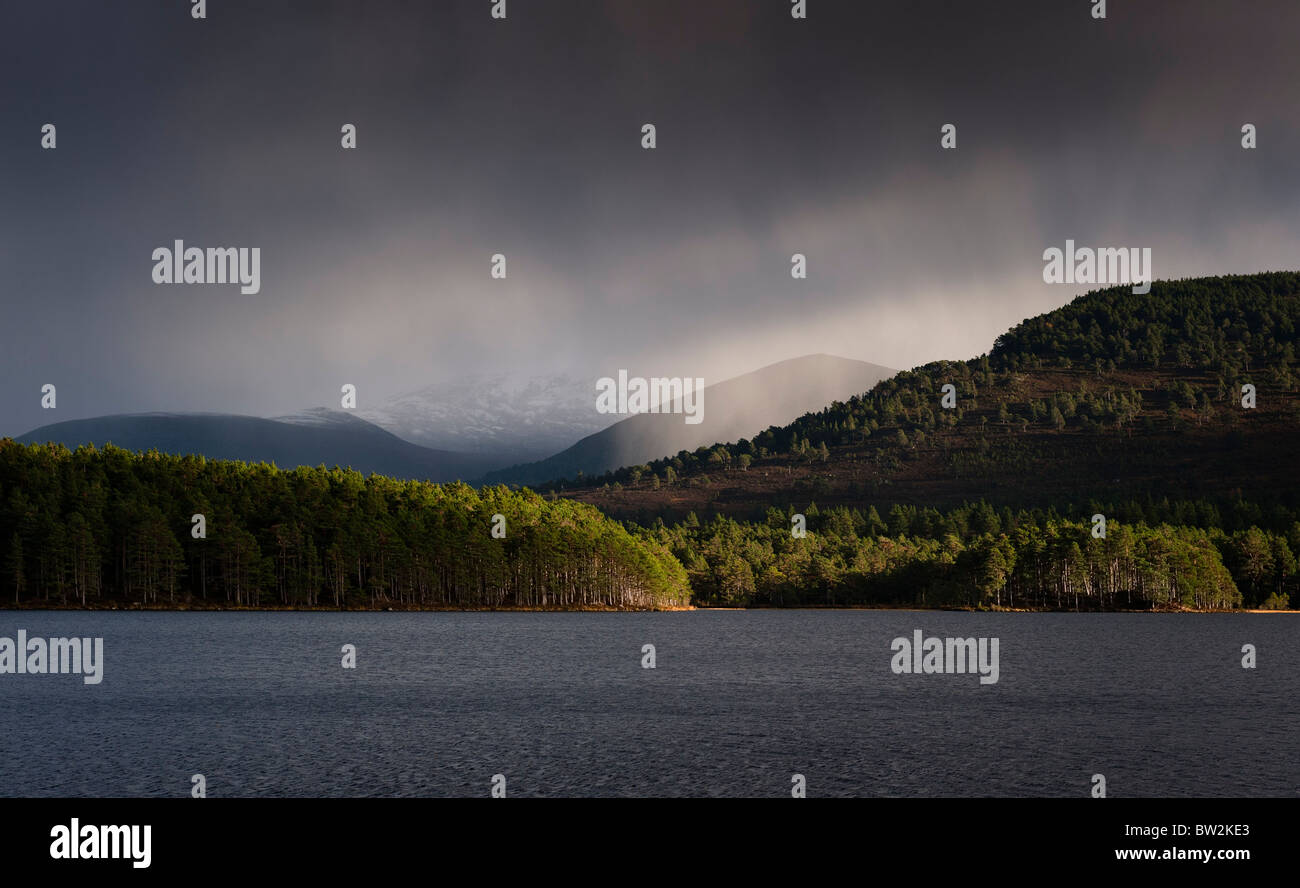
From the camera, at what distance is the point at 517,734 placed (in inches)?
2446

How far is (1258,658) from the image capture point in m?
124

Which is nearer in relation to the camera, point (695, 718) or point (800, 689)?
point (695, 718)

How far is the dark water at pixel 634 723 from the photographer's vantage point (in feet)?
161

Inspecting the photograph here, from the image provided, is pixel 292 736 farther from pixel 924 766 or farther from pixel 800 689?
pixel 800 689

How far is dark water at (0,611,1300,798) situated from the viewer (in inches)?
1934

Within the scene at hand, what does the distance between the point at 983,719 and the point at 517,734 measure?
1211 inches

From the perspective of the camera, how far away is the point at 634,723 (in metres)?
67.3
